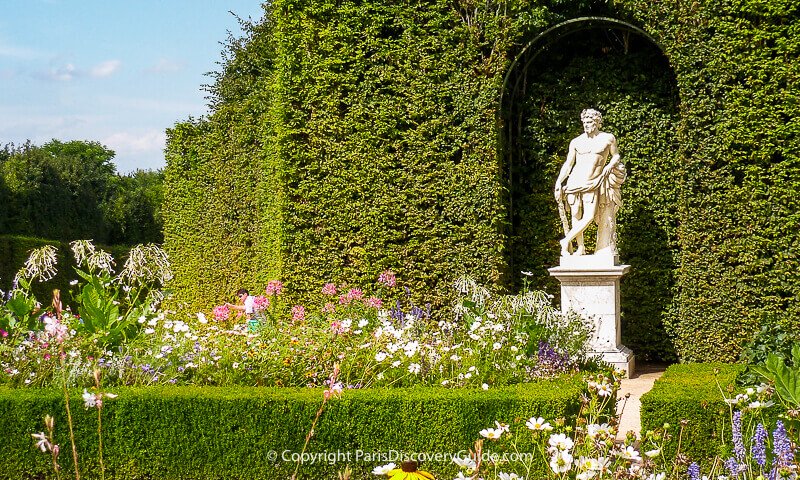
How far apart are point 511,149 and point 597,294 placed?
254 cm

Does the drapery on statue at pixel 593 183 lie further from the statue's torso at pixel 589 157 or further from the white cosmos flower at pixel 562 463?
the white cosmos flower at pixel 562 463

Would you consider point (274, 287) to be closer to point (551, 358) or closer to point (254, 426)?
point (551, 358)

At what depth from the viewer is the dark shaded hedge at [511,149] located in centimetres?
900

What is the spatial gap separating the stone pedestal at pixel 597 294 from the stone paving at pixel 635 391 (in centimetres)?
27

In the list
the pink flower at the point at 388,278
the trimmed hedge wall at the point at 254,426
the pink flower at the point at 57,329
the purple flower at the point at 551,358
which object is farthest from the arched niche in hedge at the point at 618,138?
the pink flower at the point at 57,329

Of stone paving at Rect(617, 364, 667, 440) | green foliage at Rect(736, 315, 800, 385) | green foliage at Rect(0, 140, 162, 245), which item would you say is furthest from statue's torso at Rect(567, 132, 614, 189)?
green foliage at Rect(0, 140, 162, 245)

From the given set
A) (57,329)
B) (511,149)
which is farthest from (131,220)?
(57,329)

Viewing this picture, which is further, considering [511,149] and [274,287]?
[511,149]

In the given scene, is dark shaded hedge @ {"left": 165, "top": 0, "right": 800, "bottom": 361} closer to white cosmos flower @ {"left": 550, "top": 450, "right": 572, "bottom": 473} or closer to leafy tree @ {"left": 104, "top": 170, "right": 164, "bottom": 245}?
white cosmos flower @ {"left": 550, "top": 450, "right": 572, "bottom": 473}

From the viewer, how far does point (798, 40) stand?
27.8 feet

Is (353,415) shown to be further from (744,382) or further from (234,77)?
(234,77)

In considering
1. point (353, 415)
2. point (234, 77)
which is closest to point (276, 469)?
point (353, 415)

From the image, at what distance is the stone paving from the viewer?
6.45 m

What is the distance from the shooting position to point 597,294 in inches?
357
